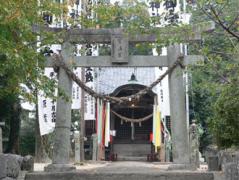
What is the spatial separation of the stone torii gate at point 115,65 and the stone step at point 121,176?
0.75 m

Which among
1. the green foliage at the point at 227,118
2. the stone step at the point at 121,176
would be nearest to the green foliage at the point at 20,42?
the stone step at the point at 121,176

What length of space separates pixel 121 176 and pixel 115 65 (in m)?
3.21

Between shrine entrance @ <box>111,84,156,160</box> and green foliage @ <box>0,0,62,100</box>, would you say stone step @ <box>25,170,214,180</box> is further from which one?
shrine entrance @ <box>111,84,156,160</box>

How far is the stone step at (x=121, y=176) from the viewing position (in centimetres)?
1007

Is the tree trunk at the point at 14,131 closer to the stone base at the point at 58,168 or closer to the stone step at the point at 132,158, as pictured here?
the stone step at the point at 132,158

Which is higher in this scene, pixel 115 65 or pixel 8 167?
pixel 115 65

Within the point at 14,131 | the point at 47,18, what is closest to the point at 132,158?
the point at 14,131

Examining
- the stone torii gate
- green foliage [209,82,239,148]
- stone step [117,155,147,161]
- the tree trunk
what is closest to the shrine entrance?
stone step [117,155,147,161]

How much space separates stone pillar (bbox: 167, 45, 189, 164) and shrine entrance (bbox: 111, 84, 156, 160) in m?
9.43

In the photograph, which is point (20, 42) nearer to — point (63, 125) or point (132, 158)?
point (63, 125)

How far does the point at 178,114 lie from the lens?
37.2ft

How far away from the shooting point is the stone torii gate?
11.3m

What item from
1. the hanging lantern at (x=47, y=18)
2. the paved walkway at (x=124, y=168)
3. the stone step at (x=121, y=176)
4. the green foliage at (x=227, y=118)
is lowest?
the stone step at (x=121, y=176)

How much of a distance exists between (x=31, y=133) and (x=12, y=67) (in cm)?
1853
